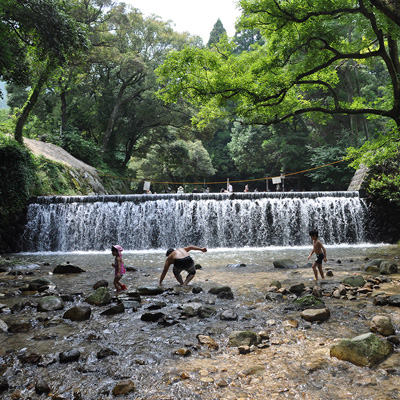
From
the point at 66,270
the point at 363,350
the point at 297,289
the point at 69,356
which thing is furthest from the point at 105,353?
the point at 66,270

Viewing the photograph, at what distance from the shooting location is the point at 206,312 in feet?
13.7

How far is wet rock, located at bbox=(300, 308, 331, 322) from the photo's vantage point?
3818 mm

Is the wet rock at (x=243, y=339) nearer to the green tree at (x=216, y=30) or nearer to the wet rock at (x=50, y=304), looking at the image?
the wet rock at (x=50, y=304)

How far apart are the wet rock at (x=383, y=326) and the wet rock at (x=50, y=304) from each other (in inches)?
172

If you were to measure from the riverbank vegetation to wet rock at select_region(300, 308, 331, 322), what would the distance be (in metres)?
4.66

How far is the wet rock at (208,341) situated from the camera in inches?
125

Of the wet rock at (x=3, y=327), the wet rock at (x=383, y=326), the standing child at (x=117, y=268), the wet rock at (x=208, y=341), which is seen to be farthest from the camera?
the standing child at (x=117, y=268)

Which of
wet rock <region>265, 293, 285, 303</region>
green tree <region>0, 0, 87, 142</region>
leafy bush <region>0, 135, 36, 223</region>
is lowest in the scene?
wet rock <region>265, 293, 285, 303</region>

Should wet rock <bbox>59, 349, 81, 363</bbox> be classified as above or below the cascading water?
below

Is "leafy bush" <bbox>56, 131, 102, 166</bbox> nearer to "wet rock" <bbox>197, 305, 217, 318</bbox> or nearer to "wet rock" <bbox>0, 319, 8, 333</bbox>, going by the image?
"wet rock" <bbox>0, 319, 8, 333</bbox>

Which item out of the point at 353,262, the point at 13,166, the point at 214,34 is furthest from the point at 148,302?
the point at 214,34

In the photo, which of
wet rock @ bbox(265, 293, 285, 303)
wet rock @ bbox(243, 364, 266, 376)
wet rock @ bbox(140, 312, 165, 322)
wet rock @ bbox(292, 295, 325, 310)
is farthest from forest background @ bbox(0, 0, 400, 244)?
wet rock @ bbox(243, 364, 266, 376)

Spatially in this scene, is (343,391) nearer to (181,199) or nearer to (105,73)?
(181,199)

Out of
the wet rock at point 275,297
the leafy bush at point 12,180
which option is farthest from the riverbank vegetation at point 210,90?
the wet rock at point 275,297
